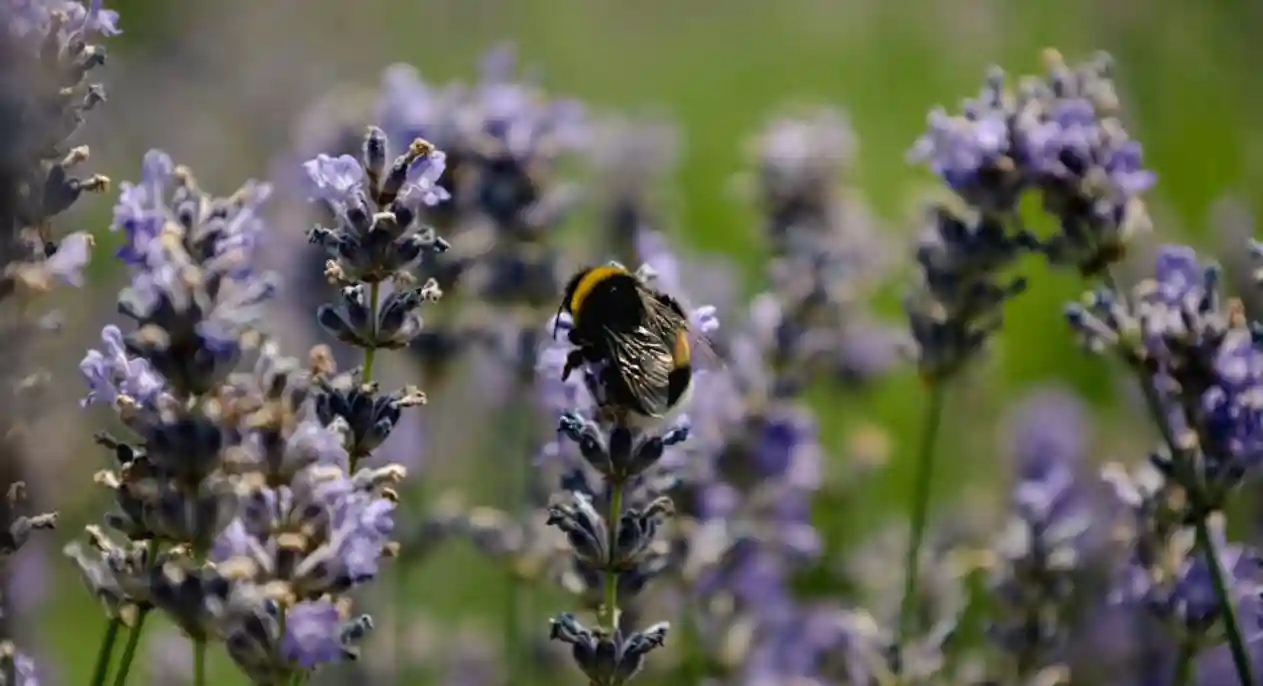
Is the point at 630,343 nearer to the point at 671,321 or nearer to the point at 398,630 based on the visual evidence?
the point at 671,321

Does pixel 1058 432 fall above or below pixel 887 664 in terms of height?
above

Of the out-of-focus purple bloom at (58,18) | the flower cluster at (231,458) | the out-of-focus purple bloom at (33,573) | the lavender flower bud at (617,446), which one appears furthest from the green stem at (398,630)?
the out-of-focus purple bloom at (58,18)

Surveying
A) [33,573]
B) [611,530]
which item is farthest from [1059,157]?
[33,573]

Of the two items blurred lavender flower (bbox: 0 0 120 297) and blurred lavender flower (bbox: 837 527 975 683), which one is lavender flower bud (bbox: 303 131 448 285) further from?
blurred lavender flower (bbox: 837 527 975 683)

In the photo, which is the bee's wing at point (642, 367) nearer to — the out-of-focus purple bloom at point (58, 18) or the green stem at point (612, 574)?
the green stem at point (612, 574)

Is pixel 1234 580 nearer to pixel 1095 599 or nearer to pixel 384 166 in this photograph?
pixel 1095 599

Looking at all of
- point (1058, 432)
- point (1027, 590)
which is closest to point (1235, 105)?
point (1058, 432)
